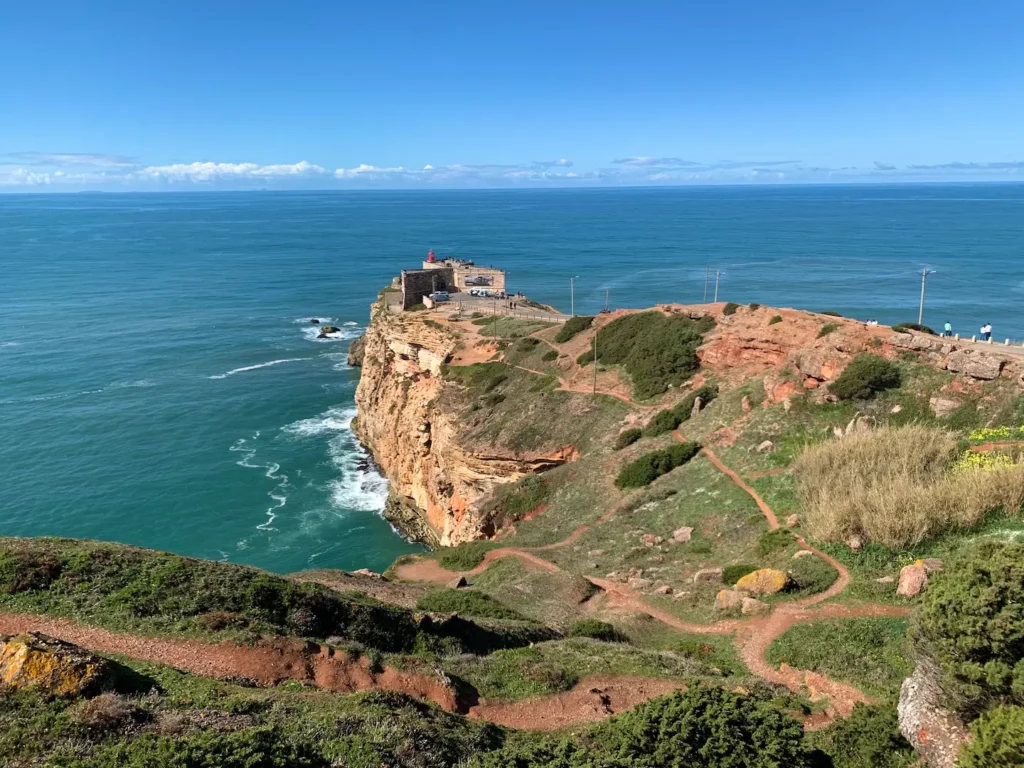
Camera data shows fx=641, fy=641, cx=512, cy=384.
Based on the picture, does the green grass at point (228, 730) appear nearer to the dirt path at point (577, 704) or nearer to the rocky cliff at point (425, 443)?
the dirt path at point (577, 704)

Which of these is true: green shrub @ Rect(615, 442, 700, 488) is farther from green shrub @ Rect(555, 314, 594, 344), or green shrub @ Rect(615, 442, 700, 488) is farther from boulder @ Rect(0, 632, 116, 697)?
boulder @ Rect(0, 632, 116, 697)

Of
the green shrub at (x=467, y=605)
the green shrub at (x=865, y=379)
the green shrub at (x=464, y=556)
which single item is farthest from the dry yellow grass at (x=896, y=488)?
the green shrub at (x=464, y=556)

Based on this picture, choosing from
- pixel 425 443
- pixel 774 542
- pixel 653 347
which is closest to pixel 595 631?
pixel 774 542

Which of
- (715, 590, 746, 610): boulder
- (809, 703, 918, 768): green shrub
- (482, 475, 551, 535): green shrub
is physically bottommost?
(482, 475, 551, 535): green shrub

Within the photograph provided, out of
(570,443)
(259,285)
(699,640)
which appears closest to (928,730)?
(699,640)

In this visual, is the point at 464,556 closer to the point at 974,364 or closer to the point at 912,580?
the point at 912,580

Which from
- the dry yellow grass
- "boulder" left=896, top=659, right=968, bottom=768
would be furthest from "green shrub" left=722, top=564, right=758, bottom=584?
"boulder" left=896, top=659, right=968, bottom=768
